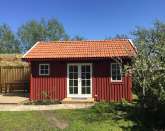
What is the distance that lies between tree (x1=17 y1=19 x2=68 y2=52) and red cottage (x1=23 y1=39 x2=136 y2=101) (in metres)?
54.6

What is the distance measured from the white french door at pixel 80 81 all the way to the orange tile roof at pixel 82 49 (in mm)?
801

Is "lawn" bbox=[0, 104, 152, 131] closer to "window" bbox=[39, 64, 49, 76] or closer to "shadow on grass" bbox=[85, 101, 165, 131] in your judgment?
"shadow on grass" bbox=[85, 101, 165, 131]

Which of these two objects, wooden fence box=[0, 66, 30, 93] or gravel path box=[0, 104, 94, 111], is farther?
wooden fence box=[0, 66, 30, 93]

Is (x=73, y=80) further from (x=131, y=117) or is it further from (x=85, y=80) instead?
(x=131, y=117)

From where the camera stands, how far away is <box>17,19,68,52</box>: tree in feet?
254

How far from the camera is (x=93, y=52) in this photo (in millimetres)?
22469

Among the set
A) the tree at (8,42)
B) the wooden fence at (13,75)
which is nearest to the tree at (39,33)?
the tree at (8,42)

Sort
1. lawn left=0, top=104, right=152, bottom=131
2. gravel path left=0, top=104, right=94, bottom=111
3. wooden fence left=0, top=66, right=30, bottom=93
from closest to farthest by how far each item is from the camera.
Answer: lawn left=0, top=104, right=152, bottom=131
gravel path left=0, top=104, right=94, bottom=111
wooden fence left=0, top=66, right=30, bottom=93

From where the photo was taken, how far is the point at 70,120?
48.4ft

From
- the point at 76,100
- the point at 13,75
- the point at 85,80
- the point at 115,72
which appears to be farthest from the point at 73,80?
the point at 13,75

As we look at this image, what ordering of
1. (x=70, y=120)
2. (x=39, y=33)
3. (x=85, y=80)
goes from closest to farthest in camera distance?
1. (x=70, y=120)
2. (x=85, y=80)
3. (x=39, y=33)

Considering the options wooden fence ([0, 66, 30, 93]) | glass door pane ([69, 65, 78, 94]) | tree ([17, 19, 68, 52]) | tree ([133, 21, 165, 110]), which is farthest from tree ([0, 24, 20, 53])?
tree ([133, 21, 165, 110])

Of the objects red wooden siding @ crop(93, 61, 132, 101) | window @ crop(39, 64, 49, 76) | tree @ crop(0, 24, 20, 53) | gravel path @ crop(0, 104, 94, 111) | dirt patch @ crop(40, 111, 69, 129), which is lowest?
dirt patch @ crop(40, 111, 69, 129)

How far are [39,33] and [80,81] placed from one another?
56515mm
